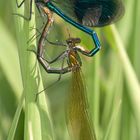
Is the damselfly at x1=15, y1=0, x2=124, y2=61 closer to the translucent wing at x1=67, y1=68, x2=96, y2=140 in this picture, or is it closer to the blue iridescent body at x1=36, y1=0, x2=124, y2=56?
the blue iridescent body at x1=36, y1=0, x2=124, y2=56

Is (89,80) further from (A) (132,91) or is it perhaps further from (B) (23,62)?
(B) (23,62)

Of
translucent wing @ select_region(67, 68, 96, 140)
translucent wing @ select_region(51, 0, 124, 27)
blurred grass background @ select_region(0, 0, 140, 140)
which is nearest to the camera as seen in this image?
blurred grass background @ select_region(0, 0, 140, 140)

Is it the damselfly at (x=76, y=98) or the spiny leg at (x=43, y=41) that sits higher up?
the spiny leg at (x=43, y=41)

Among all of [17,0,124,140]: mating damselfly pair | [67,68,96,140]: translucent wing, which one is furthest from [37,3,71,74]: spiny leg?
[67,68,96,140]: translucent wing

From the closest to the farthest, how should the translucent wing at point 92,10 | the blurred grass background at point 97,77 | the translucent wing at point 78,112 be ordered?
the blurred grass background at point 97,77 → the translucent wing at point 78,112 → the translucent wing at point 92,10

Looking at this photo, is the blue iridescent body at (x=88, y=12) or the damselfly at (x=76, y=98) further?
the blue iridescent body at (x=88, y=12)

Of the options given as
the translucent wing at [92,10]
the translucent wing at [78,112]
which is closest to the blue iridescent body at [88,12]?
the translucent wing at [92,10]

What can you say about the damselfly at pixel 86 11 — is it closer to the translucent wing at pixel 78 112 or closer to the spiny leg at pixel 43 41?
the spiny leg at pixel 43 41

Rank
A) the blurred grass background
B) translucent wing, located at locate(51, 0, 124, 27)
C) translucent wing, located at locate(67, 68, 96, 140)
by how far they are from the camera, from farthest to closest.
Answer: translucent wing, located at locate(51, 0, 124, 27), translucent wing, located at locate(67, 68, 96, 140), the blurred grass background

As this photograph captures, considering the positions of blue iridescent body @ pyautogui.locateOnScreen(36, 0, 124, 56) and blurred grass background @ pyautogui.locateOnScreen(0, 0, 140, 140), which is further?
blue iridescent body @ pyautogui.locateOnScreen(36, 0, 124, 56)

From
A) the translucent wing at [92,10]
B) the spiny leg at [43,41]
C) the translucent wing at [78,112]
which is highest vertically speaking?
the translucent wing at [92,10]
